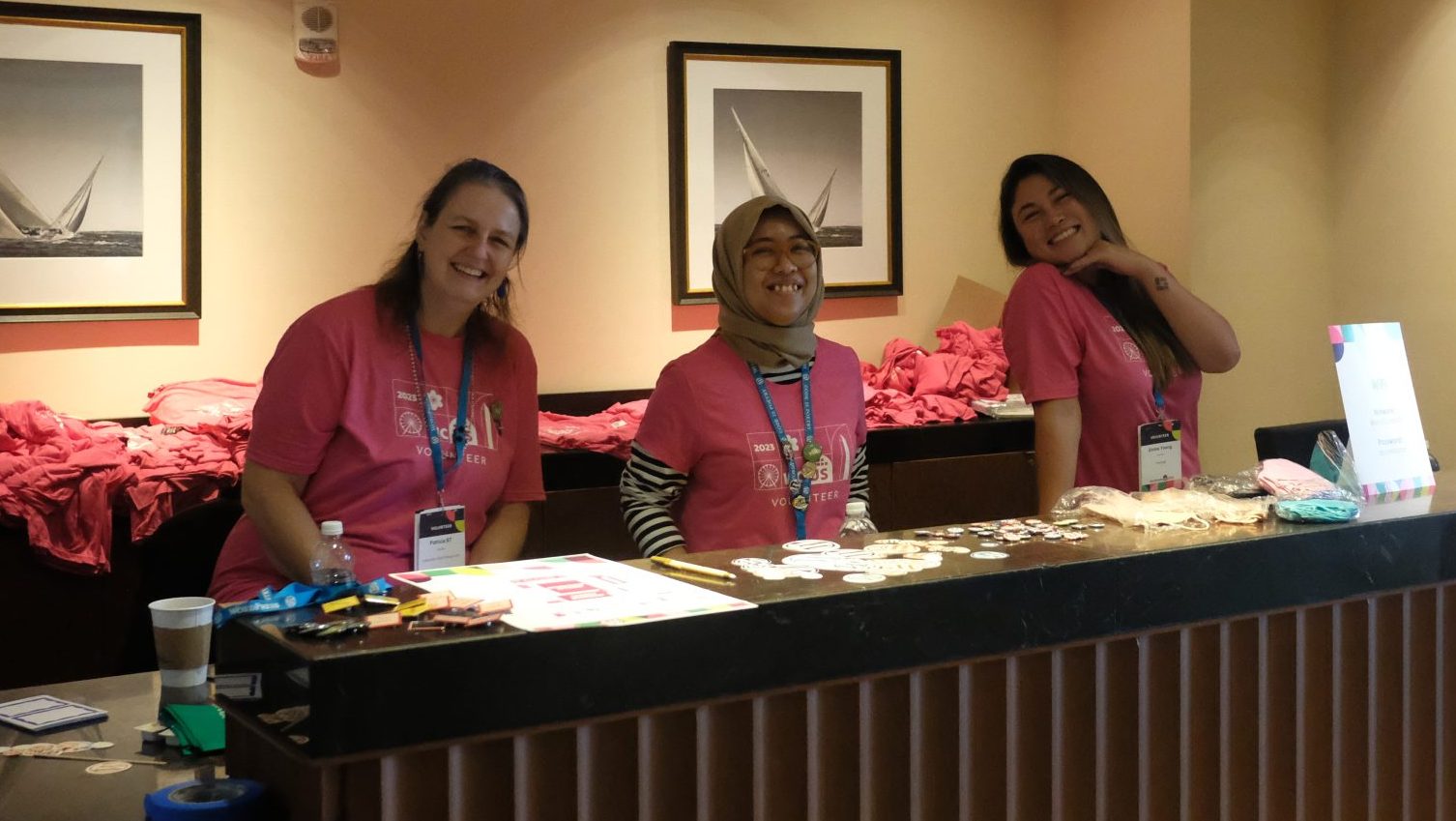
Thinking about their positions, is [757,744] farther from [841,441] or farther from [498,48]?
[498,48]

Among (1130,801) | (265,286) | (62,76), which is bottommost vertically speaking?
(1130,801)

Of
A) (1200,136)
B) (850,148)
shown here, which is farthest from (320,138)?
(1200,136)

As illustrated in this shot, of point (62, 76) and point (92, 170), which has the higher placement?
point (62, 76)

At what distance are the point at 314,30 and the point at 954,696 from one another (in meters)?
3.78

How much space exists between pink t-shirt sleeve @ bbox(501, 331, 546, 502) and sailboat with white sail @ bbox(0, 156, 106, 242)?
2.34 m

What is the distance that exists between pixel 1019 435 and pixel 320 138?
2.67 metres

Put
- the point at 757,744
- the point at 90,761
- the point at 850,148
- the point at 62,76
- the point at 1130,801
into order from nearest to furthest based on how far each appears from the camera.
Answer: the point at 757,744, the point at 90,761, the point at 1130,801, the point at 62,76, the point at 850,148

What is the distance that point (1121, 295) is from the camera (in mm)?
2959

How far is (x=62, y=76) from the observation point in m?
4.40

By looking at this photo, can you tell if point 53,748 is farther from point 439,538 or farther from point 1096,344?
point 1096,344

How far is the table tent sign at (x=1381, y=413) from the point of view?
2221 millimetres

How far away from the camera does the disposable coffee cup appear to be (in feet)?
6.45

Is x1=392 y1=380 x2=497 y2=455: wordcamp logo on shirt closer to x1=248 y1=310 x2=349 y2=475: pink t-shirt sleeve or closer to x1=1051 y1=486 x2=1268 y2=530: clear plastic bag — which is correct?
x1=248 y1=310 x2=349 y2=475: pink t-shirt sleeve

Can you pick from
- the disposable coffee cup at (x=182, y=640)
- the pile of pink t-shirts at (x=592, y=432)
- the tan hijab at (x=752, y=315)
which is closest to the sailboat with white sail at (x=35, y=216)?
the pile of pink t-shirts at (x=592, y=432)
